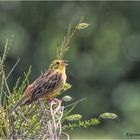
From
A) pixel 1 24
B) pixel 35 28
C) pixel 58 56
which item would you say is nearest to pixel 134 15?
A: pixel 35 28

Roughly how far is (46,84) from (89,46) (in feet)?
69.0

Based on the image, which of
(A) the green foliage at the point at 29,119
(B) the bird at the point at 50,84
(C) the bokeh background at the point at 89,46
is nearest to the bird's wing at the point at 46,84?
(B) the bird at the point at 50,84

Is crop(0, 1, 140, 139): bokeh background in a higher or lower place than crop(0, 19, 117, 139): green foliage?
higher

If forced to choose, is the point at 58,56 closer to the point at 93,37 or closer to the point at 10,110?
the point at 10,110

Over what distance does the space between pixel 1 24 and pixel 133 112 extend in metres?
5.57

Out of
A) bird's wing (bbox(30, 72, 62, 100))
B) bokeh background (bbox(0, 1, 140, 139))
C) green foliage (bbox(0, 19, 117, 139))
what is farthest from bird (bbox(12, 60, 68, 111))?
bokeh background (bbox(0, 1, 140, 139))

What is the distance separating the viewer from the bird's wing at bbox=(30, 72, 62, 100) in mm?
5094

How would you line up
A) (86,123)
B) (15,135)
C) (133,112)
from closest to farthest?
1. (15,135)
2. (86,123)
3. (133,112)

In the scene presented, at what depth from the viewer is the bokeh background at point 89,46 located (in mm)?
22438

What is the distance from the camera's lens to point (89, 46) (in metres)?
26.4

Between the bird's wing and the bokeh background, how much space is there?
1497 cm

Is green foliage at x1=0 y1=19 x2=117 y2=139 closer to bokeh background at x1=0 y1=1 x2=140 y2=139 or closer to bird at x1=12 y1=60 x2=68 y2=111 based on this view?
bird at x1=12 y1=60 x2=68 y2=111

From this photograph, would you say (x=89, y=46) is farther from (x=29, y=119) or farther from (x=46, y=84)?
(x=29, y=119)

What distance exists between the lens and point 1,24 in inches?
924
